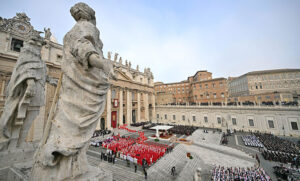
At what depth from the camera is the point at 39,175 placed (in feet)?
5.34

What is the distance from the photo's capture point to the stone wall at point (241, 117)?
20.0 m

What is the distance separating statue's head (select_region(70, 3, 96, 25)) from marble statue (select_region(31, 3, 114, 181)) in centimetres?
23

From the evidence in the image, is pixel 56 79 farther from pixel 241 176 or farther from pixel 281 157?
pixel 281 157

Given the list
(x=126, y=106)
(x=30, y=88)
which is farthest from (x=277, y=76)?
(x=30, y=88)

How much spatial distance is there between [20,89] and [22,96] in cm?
20

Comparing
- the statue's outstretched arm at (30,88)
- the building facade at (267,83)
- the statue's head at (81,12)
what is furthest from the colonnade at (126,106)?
the building facade at (267,83)

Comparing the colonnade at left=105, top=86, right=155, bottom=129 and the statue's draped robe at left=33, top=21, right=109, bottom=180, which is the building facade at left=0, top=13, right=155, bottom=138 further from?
the statue's draped robe at left=33, top=21, right=109, bottom=180

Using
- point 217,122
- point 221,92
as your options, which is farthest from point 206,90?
A: point 217,122

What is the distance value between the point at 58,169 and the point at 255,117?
30.5 meters

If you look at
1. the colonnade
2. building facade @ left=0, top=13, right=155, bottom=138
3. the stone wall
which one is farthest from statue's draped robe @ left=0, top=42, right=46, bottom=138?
the stone wall

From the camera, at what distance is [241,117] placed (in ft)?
79.5

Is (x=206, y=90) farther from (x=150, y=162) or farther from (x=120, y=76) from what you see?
(x=150, y=162)

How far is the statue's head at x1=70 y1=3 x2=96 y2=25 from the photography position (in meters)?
2.23

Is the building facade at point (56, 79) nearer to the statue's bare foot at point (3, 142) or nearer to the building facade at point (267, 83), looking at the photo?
the statue's bare foot at point (3, 142)
